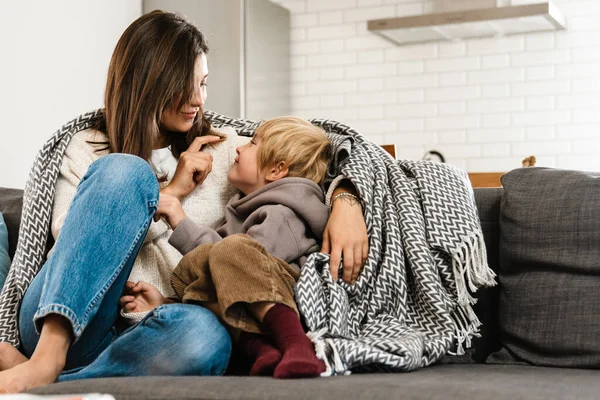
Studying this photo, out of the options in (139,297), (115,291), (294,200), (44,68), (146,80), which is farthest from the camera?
(44,68)

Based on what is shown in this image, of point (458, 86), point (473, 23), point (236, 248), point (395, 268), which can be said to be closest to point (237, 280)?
point (236, 248)

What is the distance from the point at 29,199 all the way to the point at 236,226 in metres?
0.49

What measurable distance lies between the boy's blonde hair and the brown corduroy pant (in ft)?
1.39

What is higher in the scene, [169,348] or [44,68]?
[44,68]

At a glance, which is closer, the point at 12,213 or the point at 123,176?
the point at 123,176

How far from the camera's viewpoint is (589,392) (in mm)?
1308

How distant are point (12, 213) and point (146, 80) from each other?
1.96ft

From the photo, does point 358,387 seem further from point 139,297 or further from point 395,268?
point 139,297

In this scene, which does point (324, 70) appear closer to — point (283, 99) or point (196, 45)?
point (283, 99)

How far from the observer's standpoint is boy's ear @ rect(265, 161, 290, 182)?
2010 millimetres

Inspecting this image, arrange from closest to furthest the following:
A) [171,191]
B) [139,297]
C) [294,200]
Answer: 1. [139,297]
2. [294,200]
3. [171,191]

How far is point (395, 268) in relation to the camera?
1.76m

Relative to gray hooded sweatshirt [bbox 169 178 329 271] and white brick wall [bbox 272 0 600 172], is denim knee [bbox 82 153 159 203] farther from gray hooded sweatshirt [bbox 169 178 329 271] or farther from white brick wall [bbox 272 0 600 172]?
white brick wall [bbox 272 0 600 172]

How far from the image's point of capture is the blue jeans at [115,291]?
1504 mm
